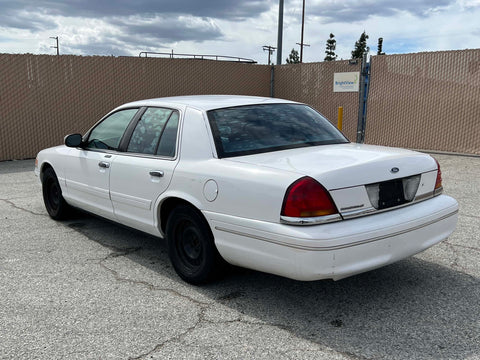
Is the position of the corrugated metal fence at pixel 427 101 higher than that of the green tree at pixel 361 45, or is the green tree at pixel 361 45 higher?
the green tree at pixel 361 45

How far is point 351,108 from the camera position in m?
13.8

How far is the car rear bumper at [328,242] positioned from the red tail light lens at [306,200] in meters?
0.09

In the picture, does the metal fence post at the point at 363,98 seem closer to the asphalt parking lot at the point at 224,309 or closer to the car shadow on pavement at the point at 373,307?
the asphalt parking lot at the point at 224,309

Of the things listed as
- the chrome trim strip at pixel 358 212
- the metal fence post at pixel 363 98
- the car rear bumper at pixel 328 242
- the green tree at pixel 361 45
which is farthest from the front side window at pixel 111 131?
the green tree at pixel 361 45

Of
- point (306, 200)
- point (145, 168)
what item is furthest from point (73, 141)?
point (306, 200)

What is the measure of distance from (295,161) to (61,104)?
10914 mm

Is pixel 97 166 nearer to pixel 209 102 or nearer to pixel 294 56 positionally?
pixel 209 102

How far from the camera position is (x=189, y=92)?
14742 mm

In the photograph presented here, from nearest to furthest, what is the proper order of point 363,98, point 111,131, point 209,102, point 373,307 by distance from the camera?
point 373,307
point 209,102
point 111,131
point 363,98

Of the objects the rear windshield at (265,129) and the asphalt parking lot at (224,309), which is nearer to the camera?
the asphalt parking lot at (224,309)

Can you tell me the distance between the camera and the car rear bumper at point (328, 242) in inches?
118

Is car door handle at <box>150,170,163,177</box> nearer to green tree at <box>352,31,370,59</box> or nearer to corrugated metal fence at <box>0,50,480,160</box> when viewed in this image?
corrugated metal fence at <box>0,50,480,160</box>

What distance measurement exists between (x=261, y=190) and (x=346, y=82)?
448 inches

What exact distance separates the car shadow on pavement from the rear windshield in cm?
106
